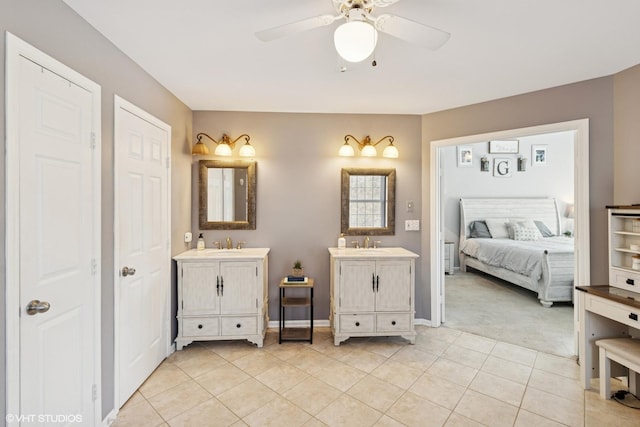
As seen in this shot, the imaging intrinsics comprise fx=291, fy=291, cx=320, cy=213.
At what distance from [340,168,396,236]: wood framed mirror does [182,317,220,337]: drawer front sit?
5.44ft

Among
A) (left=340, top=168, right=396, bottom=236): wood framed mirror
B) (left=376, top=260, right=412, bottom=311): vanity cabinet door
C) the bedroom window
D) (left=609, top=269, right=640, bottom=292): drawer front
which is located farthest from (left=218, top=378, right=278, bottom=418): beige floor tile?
(left=609, top=269, right=640, bottom=292): drawer front

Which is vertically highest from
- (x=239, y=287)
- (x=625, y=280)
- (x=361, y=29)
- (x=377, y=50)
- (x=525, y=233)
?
(x=377, y=50)

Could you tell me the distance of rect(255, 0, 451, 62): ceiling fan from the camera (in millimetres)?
1253

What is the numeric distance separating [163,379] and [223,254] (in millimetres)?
1134

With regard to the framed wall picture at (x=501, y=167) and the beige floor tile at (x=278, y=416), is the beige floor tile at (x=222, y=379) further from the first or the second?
the framed wall picture at (x=501, y=167)

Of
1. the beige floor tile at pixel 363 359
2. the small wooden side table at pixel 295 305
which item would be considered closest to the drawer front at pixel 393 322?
the beige floor tile at pixel 363 359

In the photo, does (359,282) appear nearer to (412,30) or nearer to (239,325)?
(239,325)

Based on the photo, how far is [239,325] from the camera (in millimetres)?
2855

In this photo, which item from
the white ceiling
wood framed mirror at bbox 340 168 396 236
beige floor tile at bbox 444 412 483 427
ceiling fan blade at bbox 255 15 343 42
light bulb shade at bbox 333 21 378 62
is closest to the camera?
light bulb shade at bbox 333 21 378 62

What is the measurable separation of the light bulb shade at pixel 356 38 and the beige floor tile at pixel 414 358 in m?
2.49

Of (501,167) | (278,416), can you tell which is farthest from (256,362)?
(501,167)

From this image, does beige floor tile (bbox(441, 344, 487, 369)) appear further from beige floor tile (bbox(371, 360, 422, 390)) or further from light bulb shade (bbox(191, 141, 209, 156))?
light bulb shade (bbox(191, 141, 209, 156))

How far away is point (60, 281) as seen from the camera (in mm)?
1492

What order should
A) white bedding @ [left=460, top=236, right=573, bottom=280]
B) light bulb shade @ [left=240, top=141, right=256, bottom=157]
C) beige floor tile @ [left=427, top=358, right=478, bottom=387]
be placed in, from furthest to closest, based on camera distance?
white bedding @ [left=460, top=236, right=573, bottom=280], light bulb shade @ [left=240, top=141, right=256, bottom=157], beige floor tile @ [left=427, top=358, right=478, bottom=387]
